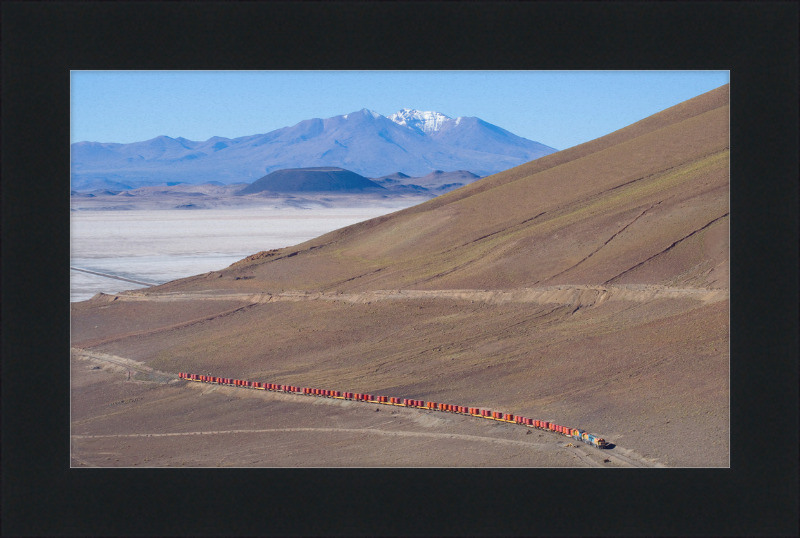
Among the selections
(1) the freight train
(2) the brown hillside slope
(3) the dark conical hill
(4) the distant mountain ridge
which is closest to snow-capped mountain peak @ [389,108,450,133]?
(4) the distant mountain ridge

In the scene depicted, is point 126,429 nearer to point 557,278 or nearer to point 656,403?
point 656,403

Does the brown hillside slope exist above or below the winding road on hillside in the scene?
above

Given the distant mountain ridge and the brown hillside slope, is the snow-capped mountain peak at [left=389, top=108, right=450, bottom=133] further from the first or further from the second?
the brown hillside slope

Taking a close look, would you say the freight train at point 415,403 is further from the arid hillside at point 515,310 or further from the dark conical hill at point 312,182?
the dark conical hill at point 312,182

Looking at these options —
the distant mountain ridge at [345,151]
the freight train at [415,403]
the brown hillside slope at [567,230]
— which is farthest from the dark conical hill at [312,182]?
the freight train at [415,403]

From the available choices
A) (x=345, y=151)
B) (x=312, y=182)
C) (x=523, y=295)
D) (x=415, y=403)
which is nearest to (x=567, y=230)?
(x=523, y=295)

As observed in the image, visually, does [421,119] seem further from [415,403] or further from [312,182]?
[415,403]

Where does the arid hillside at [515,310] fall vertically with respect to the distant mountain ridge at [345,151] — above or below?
below
